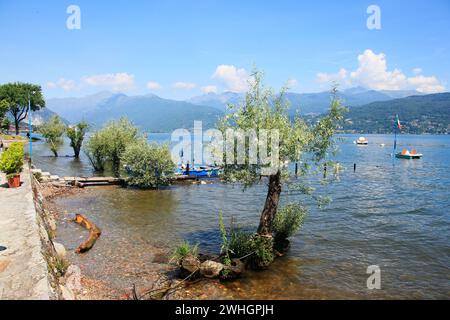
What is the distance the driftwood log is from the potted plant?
561 centimetres

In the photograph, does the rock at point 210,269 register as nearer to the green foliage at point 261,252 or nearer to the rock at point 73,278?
the green foliage at point 261,252

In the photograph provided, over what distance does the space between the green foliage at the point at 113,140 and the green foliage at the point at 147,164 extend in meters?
4.81

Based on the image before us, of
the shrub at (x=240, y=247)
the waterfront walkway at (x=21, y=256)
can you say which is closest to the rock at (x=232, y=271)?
the shrub at (x=240, y=247)

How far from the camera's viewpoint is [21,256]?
12320 mm

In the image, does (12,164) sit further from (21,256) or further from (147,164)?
(21,256)

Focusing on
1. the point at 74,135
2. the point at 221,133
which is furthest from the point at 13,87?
the point at 221,133

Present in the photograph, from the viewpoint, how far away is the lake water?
649 inches

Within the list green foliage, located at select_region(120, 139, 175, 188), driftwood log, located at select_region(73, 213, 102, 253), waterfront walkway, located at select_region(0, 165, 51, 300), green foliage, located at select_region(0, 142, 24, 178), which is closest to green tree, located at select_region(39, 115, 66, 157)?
green foliage, located at select_region(120, 139, 175, 188)

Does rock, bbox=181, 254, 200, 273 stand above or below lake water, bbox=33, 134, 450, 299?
above

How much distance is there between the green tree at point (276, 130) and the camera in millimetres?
17359

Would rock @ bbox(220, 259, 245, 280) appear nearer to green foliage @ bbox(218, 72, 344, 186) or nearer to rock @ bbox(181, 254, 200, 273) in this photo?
rock @ bbox(181, 254, 200, 273)

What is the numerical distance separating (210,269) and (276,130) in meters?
7.81

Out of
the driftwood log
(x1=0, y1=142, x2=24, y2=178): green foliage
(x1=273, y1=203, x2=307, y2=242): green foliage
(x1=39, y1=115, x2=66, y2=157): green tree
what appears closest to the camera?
the driftwood log

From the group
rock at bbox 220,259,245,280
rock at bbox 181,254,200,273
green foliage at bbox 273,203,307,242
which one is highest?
green foliage at bbox 273,203,307,242
